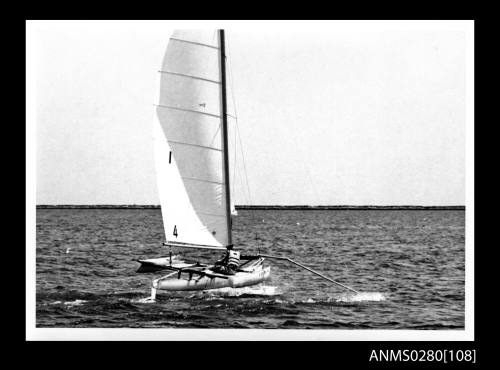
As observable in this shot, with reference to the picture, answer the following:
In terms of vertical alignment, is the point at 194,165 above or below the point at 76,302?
above

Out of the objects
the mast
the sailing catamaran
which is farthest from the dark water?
the mast

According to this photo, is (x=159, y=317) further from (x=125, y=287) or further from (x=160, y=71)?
(x=160, y=71)

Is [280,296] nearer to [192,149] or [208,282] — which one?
[208,282]

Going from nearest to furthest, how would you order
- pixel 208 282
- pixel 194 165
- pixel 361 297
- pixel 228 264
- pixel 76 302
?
pixel 76 302, pixel 208 282, pixel 361 297, pixel 228 264, pixel 194 165

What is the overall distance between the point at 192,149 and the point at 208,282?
3968mm

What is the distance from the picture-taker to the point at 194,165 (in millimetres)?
22531

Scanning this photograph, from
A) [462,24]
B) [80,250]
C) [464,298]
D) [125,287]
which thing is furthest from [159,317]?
[80,250]

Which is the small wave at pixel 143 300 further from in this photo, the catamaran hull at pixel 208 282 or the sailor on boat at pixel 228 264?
the sailor on boat at pixel 228 264

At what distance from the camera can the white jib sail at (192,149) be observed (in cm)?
2197

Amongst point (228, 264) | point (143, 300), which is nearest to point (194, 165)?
point (228, 264)

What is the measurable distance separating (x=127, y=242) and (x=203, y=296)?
54.3ft

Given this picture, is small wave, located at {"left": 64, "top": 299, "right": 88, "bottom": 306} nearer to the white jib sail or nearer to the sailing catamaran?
the sailing catamaran

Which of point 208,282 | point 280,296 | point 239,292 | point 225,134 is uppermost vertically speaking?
point 225,134

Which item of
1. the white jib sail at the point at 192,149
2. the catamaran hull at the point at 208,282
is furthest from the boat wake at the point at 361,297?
the white jib sail at the point at 192,149
